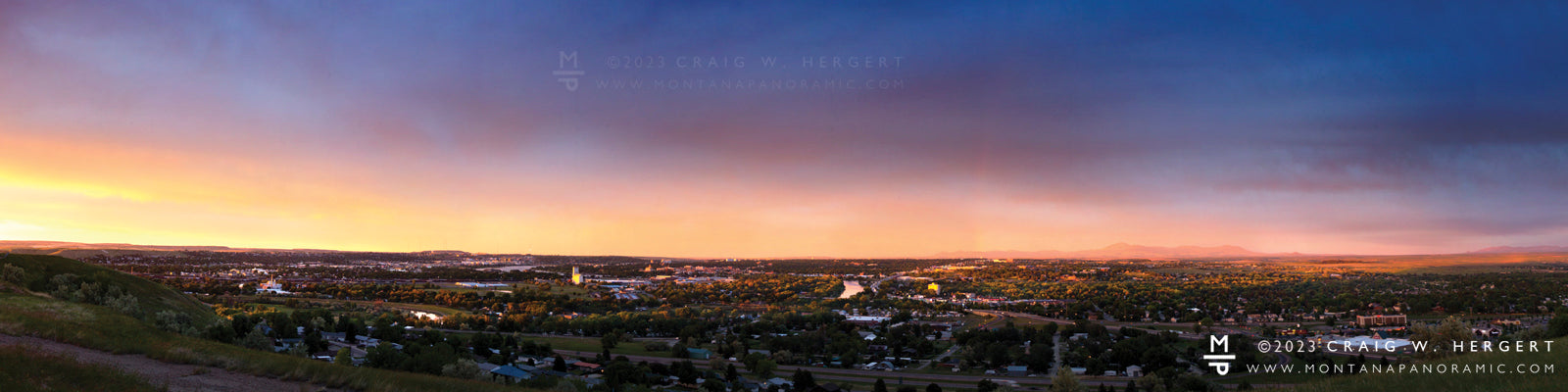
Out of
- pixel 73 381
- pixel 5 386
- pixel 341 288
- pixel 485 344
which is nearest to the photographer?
pixel 5 386

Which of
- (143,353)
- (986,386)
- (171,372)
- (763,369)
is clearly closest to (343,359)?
(143,353)

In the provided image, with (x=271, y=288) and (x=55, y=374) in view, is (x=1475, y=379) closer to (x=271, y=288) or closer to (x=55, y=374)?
(x=55, y=374)

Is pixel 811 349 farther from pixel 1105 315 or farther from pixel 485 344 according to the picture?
pixel 1105 315

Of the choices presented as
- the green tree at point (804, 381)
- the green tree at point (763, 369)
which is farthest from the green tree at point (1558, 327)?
the green tree at point (763, 369)

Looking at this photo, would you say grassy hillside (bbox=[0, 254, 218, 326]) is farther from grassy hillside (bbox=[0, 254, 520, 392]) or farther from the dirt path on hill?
the dirt path on hill

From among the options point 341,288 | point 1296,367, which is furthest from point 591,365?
point 341,288
